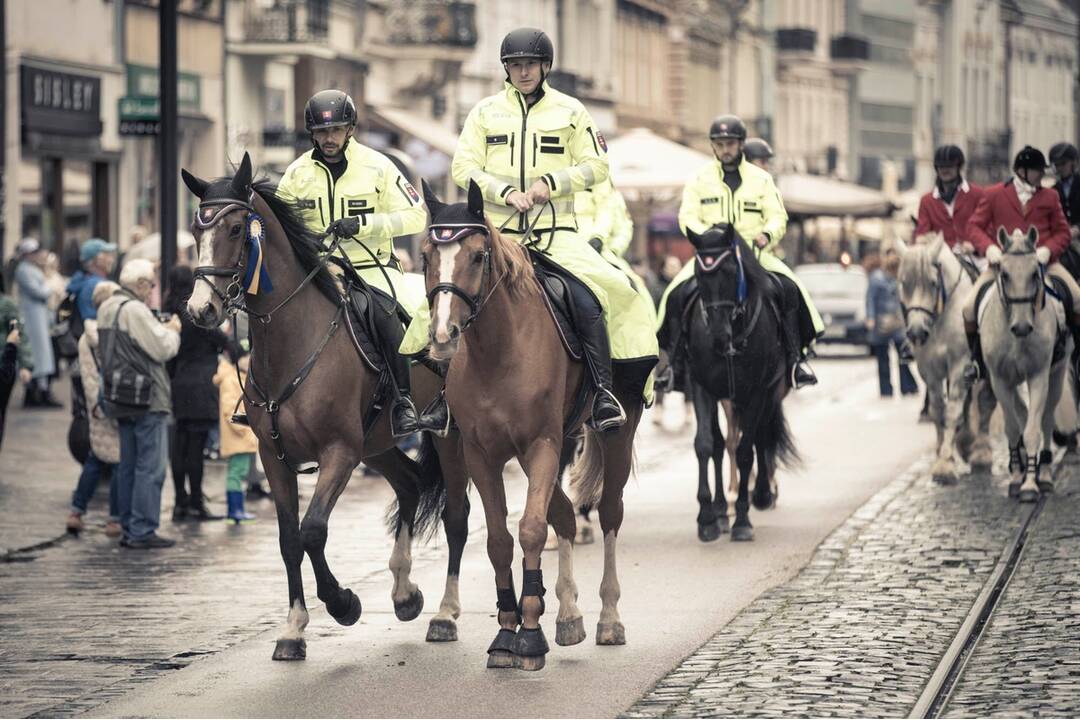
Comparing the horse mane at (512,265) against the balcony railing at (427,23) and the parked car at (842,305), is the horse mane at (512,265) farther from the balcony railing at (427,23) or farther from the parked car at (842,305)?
the balcony railing at (427,23)

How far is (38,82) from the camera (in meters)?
30.7

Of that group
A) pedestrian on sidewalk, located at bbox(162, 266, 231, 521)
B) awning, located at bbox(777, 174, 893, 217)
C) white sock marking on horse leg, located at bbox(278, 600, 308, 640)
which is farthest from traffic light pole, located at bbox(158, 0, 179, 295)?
awning, located at bbox(777, 174, 893, 217)

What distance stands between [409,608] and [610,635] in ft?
3.87

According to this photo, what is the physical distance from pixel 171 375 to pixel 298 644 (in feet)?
20.5

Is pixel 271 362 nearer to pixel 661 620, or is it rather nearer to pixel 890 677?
pixel 661 620

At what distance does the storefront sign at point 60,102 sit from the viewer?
30.4 metres

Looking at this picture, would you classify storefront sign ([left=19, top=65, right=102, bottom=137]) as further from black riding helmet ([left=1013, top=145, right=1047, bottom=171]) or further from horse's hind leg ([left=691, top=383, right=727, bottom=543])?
horse's hind leg ([left=691, top=383, right=727, bottom=543])

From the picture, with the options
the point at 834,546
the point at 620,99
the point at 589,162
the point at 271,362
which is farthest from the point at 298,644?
the point at 620,99

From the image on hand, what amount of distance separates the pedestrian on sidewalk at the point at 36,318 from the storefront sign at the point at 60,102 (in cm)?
596

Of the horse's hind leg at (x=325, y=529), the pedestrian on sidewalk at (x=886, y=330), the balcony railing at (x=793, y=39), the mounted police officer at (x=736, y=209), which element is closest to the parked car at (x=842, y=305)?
the pedestrian on sidewalk at (x=886, y=330)

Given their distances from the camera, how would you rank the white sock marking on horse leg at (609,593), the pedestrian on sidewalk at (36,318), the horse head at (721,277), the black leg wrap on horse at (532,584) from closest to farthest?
the black leg wrap on horse at (532,584), the white sock marking on horse leg at (609,593), the horse head at (721,277), the pedestrian on sidewalk at (36,318)

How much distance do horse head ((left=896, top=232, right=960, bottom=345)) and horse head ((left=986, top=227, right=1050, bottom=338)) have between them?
1.36m

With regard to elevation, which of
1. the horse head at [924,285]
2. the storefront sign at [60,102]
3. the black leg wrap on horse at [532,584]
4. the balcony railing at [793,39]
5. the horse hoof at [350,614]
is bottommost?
the horse hoof at [350,614]

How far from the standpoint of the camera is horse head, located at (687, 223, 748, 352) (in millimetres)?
13852
